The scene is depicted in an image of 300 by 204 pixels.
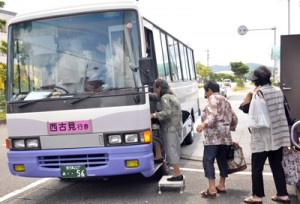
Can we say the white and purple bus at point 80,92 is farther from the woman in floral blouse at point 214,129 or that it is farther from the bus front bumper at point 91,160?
the woman in floral blouse at point 214,129

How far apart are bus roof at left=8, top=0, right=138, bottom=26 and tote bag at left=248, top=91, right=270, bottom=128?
215 cm

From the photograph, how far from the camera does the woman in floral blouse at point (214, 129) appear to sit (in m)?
5.40

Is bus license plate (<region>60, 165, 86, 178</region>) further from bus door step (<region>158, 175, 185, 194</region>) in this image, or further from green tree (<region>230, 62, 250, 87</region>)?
green tree (<region>230, 62, 250, 87</region>)

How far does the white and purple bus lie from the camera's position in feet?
17.1

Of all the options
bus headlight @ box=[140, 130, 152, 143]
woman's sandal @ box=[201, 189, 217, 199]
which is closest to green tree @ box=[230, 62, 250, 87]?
woman's sandal @ box=[201, 189, 217, 199]

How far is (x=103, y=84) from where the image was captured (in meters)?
5.31

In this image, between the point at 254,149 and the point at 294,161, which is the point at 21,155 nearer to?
the point at 254,149

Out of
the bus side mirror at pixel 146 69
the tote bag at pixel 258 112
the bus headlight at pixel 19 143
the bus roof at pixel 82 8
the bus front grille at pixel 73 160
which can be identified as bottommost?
the bus front grille at pixel 73 160

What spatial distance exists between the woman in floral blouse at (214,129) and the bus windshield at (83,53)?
111cm

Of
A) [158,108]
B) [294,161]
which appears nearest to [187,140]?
[158,108]

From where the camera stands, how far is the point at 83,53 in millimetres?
5410

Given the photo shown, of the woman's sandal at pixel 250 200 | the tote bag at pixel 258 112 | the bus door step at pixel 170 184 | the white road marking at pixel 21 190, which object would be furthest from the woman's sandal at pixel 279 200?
the white road marking at pixel 21 190

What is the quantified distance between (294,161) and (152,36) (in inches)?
120

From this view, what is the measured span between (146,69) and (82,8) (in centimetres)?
137
